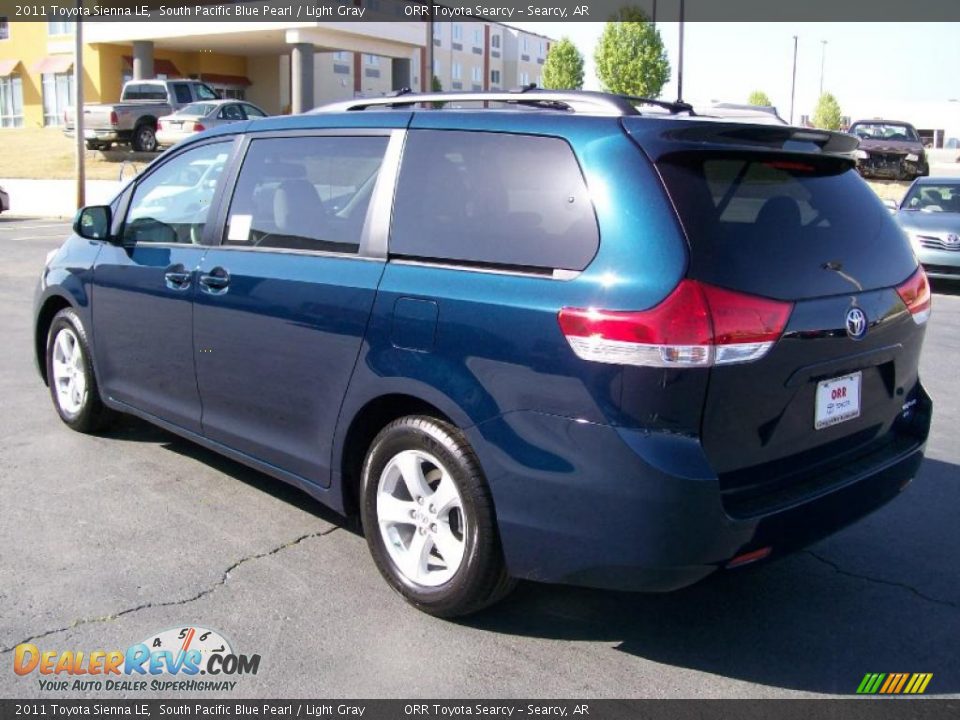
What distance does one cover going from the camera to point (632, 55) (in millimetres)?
48188

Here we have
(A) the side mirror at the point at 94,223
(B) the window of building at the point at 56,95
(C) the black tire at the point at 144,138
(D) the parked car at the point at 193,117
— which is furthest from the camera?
(B) the window of building at the point at 56,95

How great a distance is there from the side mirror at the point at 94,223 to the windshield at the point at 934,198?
40.5 ft

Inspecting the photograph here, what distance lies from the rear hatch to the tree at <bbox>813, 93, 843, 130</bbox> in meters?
73.4

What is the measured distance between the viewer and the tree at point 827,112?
241 ft

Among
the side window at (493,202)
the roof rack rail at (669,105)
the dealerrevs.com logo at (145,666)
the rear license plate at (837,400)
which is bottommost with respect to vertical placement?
the dealerrevs.com logo at (145,666)

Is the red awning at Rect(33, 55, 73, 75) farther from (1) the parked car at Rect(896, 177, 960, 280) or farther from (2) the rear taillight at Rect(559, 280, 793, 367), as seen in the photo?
(2) the rear taillight at Rect(559, 280, 793, 367)

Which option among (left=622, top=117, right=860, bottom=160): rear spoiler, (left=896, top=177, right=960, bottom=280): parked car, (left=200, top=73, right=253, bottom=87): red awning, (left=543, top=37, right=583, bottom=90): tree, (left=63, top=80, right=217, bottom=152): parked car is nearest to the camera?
(left=622, top=117, right=860, bottom=160): rear spoiler

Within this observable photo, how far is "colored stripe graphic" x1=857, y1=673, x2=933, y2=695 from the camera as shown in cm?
336

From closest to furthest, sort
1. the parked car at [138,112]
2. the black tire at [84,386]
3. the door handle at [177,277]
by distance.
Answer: the door handle at [177,277] < the black tire at [84,386] < the parked car at [138,112]

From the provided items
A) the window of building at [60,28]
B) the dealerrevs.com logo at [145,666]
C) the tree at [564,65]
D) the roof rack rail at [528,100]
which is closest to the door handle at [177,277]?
the roof rack rail at [528,100]

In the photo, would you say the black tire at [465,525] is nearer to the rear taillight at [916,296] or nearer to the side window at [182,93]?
the rear taillight at [916,296]

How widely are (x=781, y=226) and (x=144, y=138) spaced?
32.6 metres

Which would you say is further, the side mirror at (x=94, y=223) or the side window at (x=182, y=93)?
the side window at (x=182, y=93)

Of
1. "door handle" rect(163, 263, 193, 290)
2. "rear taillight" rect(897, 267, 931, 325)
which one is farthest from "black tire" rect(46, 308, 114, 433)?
"rear taillight" rect(897, 267, 931, 325)
